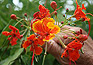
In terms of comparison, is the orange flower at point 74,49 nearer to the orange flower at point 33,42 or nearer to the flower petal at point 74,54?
the flower petal at point 74,54

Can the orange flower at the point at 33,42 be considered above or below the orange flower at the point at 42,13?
below

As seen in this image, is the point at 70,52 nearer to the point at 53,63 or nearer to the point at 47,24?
the point at 47,24

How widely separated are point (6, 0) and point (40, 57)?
570 millimetres

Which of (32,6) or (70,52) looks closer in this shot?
(70,52)

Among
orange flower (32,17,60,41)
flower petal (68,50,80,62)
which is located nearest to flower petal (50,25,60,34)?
orange flower (32,17,60,41)

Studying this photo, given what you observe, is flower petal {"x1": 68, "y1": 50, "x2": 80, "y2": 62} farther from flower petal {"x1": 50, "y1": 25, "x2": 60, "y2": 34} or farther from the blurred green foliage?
the blurred green foliage

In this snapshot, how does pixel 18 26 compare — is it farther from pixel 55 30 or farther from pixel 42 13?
pixel 55 30

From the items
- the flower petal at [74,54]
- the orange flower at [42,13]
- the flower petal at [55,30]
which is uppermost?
the orange flower at [42,13]

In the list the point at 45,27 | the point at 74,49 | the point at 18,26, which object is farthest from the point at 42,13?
the point at 18,26

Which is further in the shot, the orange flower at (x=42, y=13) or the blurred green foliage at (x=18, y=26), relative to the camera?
the blurred green foliage at (x=18, y=26)

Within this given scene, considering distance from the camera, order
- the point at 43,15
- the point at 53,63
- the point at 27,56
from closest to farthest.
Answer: the point at 43,15
the point at 27,56
the point at 53,63

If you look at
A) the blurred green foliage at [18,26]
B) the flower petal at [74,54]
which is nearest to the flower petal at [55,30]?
the flower petal at [74,54]

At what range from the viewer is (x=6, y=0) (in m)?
1.16

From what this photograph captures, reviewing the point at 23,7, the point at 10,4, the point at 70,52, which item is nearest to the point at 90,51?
the point at 70,52
